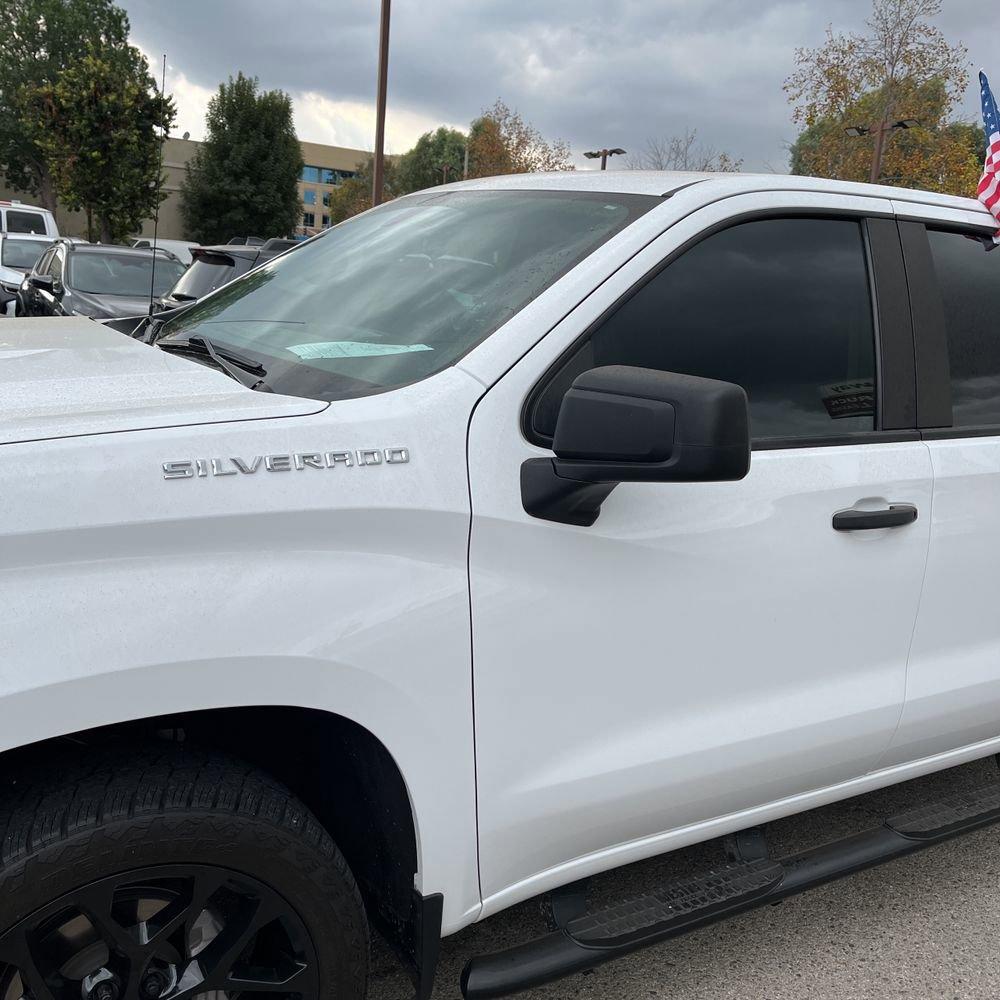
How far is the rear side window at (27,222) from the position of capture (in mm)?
22453

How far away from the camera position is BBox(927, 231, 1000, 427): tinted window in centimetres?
248

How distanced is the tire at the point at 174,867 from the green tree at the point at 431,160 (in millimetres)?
68639

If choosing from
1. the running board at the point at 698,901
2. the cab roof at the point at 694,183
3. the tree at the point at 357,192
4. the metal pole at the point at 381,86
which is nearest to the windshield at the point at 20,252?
the metal pole at the point at 381,86

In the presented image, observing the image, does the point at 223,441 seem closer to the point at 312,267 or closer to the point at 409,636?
the point at 409,636

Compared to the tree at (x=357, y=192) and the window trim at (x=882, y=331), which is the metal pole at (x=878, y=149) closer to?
the window trim at (x=882, y=331)

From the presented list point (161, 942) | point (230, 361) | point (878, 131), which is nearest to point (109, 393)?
point (230, 361)

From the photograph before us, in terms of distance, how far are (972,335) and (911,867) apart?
156 cm

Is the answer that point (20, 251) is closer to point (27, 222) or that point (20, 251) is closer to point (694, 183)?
point (27, 222)

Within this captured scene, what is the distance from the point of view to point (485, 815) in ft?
5.94

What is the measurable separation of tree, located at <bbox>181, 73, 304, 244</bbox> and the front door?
4877 cm

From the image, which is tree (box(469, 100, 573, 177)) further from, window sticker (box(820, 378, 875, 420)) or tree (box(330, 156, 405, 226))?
window sticker (box(820, 378, 875, 420))

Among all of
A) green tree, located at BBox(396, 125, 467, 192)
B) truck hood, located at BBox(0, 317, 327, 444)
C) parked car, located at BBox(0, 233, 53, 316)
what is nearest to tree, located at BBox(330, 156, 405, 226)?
green tree, located at BBox(396, 125, 467, 192)

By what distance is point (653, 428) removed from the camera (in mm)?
1558

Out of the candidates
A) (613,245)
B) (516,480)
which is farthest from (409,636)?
(613,245)
